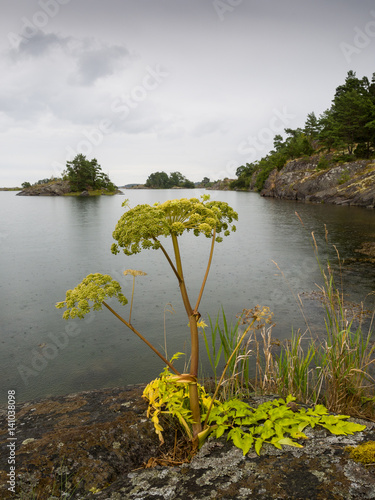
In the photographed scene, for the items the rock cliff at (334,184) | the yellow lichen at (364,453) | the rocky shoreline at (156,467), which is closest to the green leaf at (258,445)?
the rocky shoreline at (156,467)

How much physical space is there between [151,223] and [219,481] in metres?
1.67

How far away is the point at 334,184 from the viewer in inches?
1706

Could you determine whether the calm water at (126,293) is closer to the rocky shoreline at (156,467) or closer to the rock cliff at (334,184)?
the rocky shoreline at (156,467)

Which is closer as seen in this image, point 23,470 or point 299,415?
point 23,470

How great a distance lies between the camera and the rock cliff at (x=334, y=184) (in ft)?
117

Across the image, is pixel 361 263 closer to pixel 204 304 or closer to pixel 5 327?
pixel 204 304

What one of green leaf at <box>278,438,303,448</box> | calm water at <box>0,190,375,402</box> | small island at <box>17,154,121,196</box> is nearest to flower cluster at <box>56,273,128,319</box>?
green leaf at <box>278,438,303,448</box>

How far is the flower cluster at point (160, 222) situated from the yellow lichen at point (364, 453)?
5.38 ft

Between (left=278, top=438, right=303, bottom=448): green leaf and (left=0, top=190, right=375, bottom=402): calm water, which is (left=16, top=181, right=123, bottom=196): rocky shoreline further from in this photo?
(left=278, top=438, right=303, bottom=448): green leaf

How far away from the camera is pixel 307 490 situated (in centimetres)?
172

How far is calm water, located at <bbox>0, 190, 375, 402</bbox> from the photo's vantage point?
17.6 feet

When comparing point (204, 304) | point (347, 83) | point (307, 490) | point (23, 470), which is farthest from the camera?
point (347, 83)

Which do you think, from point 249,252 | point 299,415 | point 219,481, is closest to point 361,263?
point 249,252

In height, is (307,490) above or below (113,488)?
above
